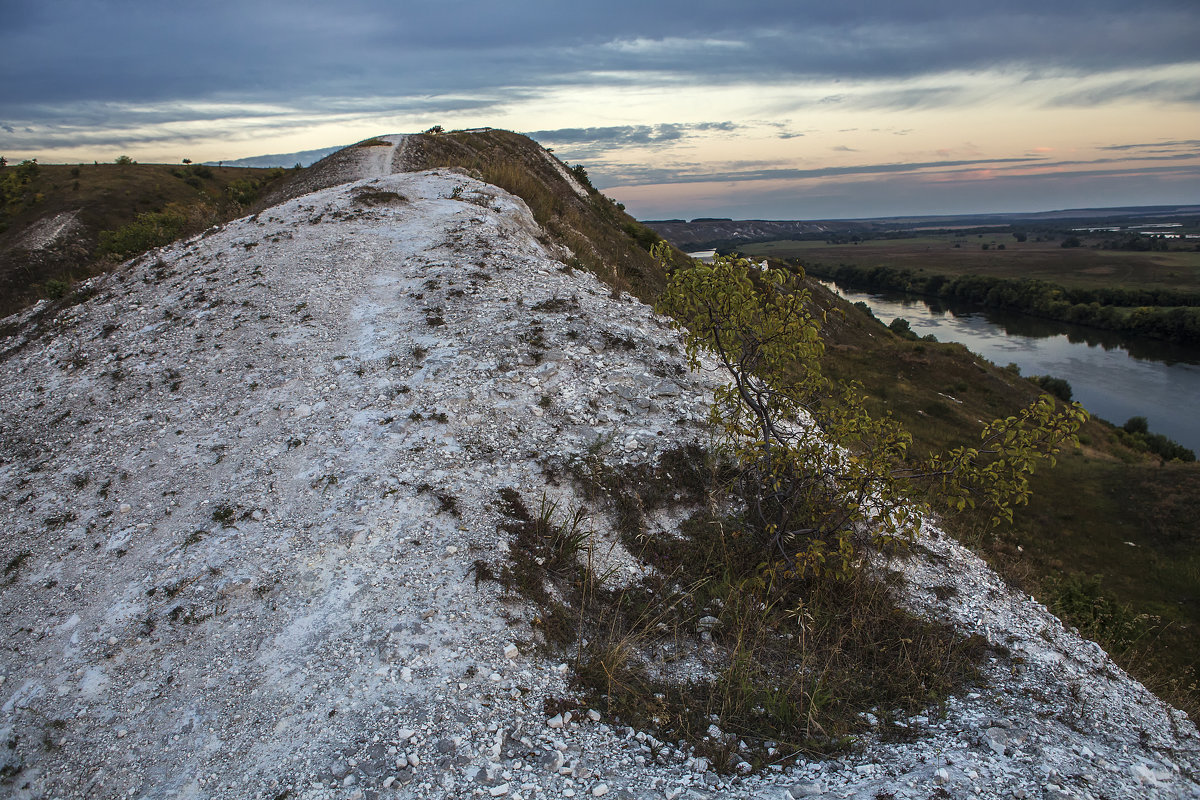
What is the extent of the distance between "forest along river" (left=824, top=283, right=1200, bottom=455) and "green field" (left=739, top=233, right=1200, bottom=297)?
83.6ft

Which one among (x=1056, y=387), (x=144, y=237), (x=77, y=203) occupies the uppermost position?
(x=77, y=203)

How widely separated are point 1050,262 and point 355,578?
556 feet

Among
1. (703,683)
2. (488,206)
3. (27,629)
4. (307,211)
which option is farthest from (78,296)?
(703,683)

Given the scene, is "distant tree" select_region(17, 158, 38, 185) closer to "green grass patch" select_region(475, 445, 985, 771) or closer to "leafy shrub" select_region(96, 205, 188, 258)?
"leafy shrub" select_region(96, 205, 188, 258)

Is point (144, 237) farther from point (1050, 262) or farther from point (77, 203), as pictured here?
point (1050, 262)

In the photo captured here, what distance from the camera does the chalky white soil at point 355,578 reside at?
4.33 m

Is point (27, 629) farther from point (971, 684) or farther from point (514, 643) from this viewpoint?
point (971, 684)

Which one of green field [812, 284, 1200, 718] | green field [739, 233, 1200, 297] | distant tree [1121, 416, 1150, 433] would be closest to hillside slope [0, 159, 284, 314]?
green field [812, 284, 1200, 718]

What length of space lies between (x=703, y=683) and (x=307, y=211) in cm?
1671

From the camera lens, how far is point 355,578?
5867 millimetres

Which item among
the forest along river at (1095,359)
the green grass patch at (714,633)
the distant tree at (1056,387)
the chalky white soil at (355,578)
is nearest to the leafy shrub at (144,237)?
the chalky white soil at (355,578)

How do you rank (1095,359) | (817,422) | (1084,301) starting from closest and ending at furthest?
(817,422)
(1095,359)
(1084,301)

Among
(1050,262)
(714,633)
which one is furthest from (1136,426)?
(1050,262)

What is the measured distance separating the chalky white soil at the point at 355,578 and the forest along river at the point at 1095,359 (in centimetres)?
5196
